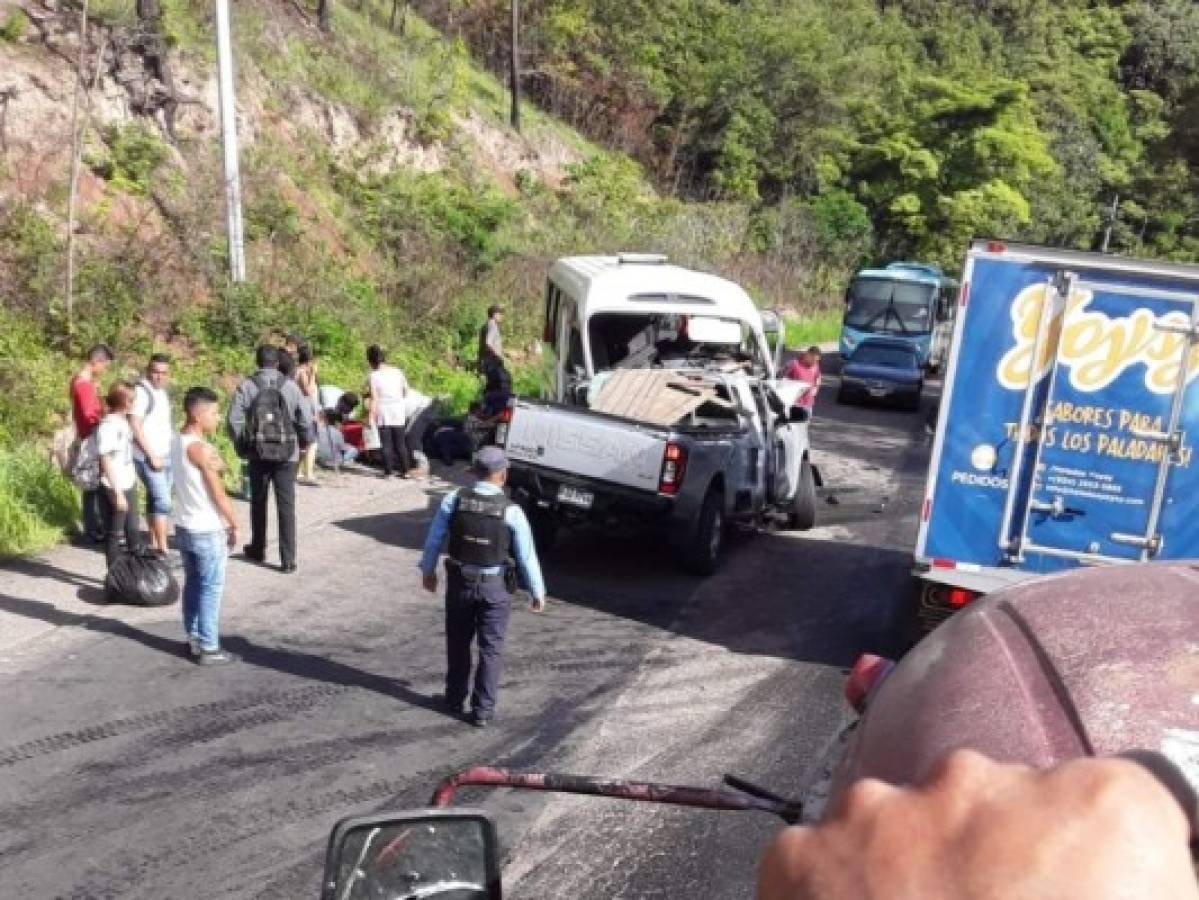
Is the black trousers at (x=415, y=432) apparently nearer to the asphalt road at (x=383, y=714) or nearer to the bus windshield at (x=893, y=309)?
the asphalt road at (x=383, y=714)

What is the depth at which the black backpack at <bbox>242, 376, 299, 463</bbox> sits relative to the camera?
9547 mm

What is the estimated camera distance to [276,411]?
959 cm

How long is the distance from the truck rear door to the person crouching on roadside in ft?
16.9

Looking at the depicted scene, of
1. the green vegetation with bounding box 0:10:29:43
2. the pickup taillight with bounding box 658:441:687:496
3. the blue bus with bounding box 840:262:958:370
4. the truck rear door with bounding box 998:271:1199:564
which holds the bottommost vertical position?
the blue bus with bounding box 840:262:958:370

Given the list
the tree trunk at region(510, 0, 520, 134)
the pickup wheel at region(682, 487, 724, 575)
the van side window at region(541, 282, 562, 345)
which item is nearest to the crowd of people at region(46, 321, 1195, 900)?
the van side window at region(541, 282, 562, 345)

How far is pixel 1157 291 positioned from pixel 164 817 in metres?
6.55

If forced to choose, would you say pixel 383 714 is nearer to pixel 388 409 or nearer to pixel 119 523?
pixel 119 523

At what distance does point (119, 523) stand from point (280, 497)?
1225 mm

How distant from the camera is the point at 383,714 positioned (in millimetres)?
7059

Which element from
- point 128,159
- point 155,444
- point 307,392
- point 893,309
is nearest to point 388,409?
point 307,392

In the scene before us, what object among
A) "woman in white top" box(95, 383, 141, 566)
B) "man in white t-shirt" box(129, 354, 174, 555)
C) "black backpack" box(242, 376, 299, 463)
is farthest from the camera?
"black backpack" box(242, 376, 299, 463)

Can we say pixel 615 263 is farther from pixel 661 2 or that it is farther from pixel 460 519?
pixel 661 2

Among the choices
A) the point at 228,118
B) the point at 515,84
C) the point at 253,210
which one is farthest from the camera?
the point at 515,84

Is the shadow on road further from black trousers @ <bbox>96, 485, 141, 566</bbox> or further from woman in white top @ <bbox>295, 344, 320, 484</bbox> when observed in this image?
woman in white top @ <bbox>295, 344, 320, 484</bbox>
